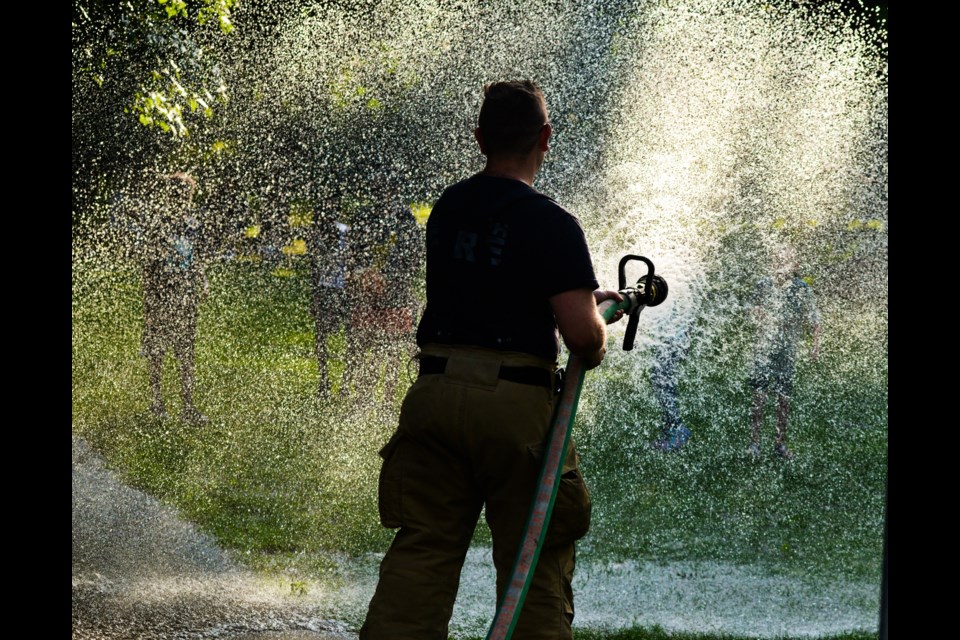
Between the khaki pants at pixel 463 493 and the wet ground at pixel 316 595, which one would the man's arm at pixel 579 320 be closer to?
the khaki pants at pixel 463 493

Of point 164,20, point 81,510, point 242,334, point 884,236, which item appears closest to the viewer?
point 81,510

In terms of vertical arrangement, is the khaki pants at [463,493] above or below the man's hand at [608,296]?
below

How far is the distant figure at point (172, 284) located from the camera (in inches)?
249

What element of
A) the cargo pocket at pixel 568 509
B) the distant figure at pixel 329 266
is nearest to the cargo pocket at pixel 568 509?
the cargo pocket at pixel 568 509

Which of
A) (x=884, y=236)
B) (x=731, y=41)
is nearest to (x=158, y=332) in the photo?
(x=731, y=41)

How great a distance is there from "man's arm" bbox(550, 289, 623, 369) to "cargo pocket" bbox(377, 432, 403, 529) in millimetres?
499

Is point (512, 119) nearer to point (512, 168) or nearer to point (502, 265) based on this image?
point (512, 168)

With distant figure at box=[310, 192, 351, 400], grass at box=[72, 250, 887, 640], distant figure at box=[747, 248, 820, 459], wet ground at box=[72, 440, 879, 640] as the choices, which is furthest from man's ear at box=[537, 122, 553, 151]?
distant figure at box=[747, 248, 820, 459]

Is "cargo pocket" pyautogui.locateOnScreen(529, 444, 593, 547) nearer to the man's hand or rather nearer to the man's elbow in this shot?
the man's elbow

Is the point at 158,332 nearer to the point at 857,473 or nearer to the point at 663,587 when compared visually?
the point at 663,587

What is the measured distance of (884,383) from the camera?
757 cm

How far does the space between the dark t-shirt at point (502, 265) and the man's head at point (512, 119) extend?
0.28 feet

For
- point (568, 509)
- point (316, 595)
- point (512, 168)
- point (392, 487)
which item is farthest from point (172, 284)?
point (568, 509)

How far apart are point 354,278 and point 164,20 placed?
1819 millimetres
